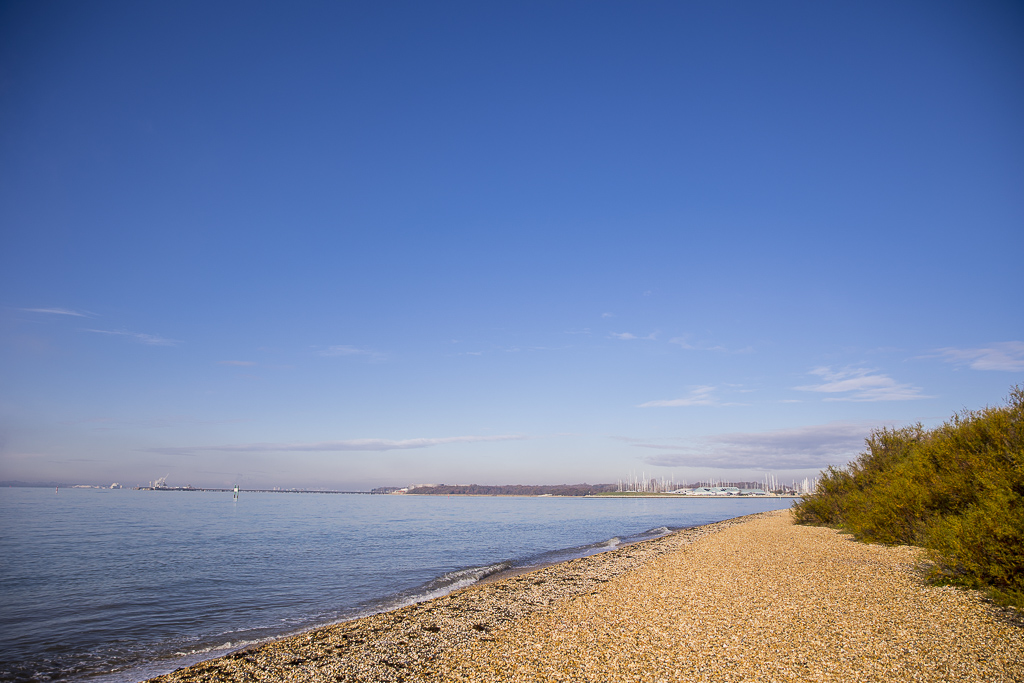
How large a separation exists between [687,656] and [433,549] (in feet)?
91.6

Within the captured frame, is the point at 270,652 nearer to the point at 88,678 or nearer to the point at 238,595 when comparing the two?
the point at 88,678

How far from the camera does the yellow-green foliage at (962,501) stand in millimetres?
11211

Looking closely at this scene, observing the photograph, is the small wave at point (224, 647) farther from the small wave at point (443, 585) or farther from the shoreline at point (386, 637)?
the small wave at point (443, 585)

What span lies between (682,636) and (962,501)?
1349 centimetres

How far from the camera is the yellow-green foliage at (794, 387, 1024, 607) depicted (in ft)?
36.8

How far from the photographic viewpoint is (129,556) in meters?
27.9

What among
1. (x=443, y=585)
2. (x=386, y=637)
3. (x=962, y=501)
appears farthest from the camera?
(x=443, y=585)

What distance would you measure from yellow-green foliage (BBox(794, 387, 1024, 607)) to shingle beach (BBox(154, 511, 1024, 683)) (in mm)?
905

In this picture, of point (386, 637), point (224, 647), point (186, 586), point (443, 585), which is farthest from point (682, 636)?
point (186, 586)

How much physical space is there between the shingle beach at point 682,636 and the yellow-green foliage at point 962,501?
0.91 meters

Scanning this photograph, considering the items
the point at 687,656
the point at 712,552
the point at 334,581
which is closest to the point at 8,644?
the point at 334,581

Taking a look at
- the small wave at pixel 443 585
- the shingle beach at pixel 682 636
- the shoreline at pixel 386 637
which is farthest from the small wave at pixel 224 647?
the small wave at pixel 443 585

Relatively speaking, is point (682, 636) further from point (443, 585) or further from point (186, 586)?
point (186, 586)

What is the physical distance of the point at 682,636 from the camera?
10.4 m
